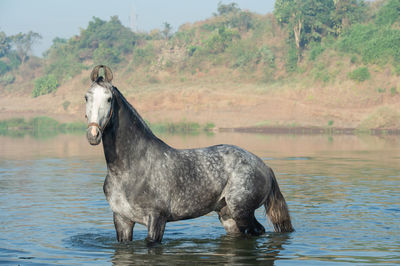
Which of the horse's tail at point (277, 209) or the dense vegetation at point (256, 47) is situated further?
the dense vegetation at point (256, 47)

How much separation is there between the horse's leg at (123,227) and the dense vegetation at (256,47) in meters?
50.5

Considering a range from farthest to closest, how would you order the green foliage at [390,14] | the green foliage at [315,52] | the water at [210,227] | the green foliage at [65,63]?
the green foliage at [65,63] → the green foliage at [390,14] → the green foliage at [315,52] → the water at [210,227]

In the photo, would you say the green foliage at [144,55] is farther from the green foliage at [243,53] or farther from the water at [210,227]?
the water at [210,227]

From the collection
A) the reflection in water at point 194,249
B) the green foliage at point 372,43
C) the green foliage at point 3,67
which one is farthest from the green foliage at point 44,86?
the reflection in water at point 194,249

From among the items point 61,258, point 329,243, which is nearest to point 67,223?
point 61,258

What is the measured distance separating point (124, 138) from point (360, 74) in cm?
5094

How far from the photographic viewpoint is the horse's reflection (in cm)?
851

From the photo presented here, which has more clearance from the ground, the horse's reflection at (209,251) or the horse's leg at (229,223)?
the horse's leg at (229,223)

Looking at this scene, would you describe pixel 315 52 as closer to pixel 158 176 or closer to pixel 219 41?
pixel 219 41

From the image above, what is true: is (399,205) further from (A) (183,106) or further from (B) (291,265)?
(A) (183,106)

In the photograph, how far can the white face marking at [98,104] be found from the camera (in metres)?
7.75

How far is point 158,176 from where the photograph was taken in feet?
28.4

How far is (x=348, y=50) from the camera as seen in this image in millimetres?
61625

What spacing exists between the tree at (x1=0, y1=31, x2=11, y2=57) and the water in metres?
84.9
